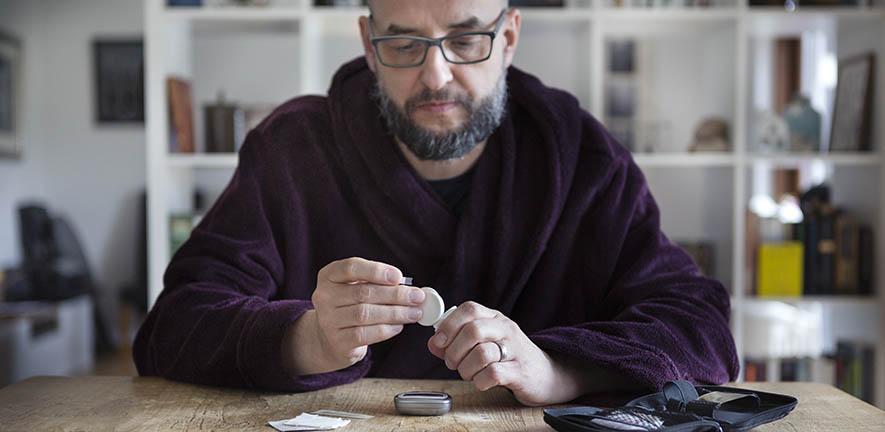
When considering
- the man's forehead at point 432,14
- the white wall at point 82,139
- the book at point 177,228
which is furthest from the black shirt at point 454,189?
the white wall at point 82,139

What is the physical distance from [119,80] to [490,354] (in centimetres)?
656

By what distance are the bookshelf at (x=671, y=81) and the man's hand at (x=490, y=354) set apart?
2167mm

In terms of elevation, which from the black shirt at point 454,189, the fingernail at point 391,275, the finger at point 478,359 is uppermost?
the black shirt at point 454,189

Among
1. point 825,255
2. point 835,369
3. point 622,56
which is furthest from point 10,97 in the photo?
point 835,369

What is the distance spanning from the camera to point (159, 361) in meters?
1.51

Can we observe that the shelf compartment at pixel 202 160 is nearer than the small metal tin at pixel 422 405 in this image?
No

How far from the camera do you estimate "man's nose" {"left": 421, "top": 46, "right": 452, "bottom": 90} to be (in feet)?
5.17

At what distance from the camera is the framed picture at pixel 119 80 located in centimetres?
722

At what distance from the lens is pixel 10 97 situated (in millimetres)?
6914

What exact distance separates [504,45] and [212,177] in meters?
2.37

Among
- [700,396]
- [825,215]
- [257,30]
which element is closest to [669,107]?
[825,215]

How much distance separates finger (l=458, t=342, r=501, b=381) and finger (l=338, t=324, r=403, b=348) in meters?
0.10

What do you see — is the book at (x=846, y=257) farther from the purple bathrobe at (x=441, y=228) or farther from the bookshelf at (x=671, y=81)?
the purple bathrobe at (x=441, y=228)

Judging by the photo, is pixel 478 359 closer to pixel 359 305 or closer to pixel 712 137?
pixel 359 305
